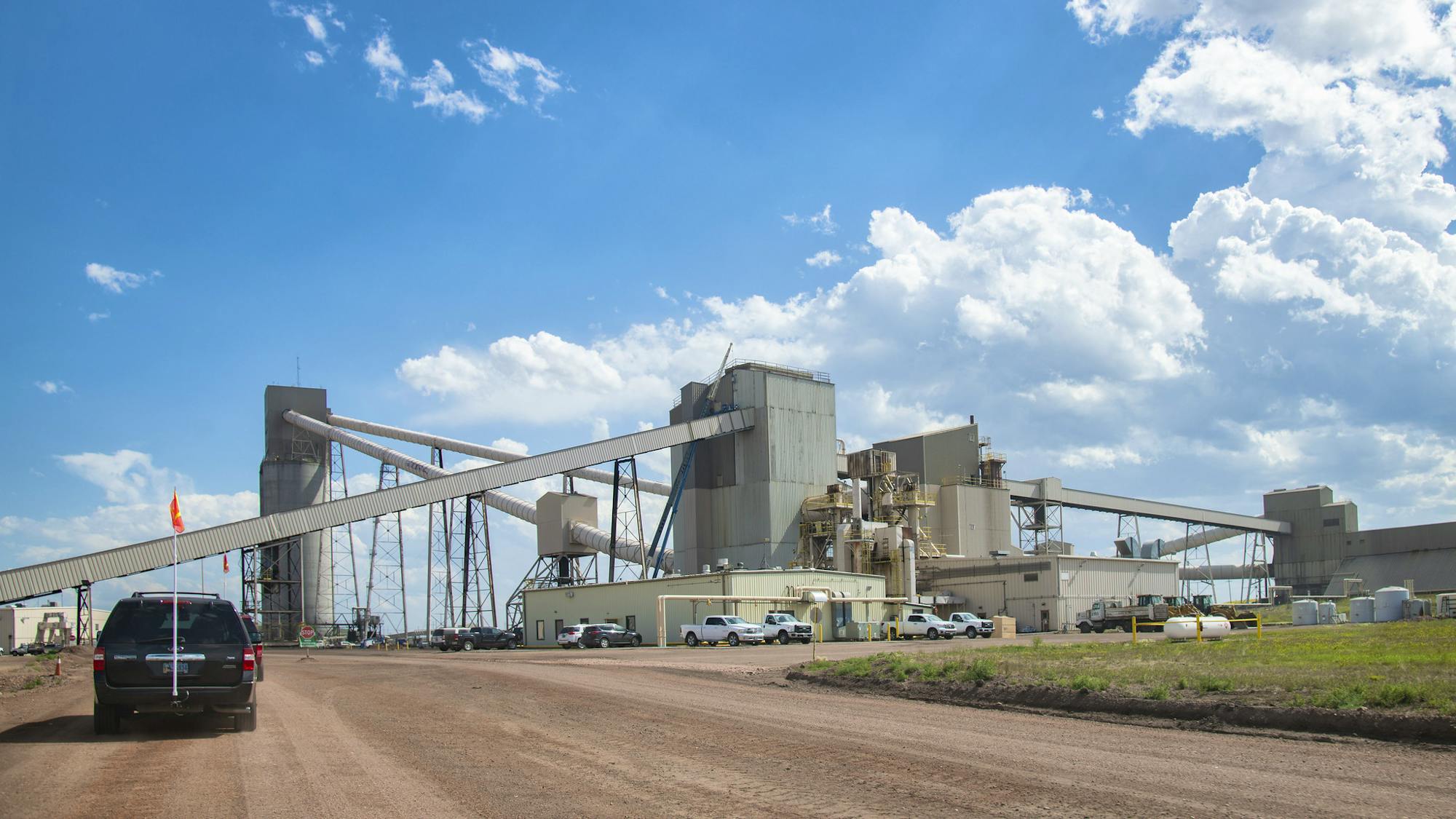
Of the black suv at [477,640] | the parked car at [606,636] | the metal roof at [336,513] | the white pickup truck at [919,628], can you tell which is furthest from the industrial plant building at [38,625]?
the white pickup truck at [919,628]

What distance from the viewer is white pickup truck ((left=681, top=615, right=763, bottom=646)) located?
48.8m

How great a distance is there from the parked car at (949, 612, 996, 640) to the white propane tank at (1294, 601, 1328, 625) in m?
15.7

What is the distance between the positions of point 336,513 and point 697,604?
77.4 ft

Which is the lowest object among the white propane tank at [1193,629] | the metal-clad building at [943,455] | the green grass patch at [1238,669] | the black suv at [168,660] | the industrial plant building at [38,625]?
the industrial plant building at [38,625]

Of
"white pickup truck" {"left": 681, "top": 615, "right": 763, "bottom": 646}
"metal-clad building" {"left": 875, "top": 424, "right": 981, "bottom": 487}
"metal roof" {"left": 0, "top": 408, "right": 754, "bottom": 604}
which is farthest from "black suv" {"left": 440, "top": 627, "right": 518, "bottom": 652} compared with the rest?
"metal-clad building" {"left": 875, "top": 424, "right": 981, "bottom": 487}

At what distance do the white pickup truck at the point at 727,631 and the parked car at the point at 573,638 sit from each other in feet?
21.5

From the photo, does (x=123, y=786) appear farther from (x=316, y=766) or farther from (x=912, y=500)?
(x=912, y=500)

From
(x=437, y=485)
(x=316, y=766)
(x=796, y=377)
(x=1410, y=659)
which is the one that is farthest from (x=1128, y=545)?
(x=316, y=766)

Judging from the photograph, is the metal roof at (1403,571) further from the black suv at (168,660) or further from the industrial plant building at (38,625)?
the industrial plant building at (38,625)

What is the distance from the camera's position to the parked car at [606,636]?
174 ft

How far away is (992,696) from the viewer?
1916cm

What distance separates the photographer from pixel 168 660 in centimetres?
1407

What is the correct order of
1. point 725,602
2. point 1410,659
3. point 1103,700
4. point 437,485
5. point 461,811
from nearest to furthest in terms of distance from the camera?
1. point 461,811
2. point 1103,700
3. point 1410,659
4. point 725,602
5. point 437,485

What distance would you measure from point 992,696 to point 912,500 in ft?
172
